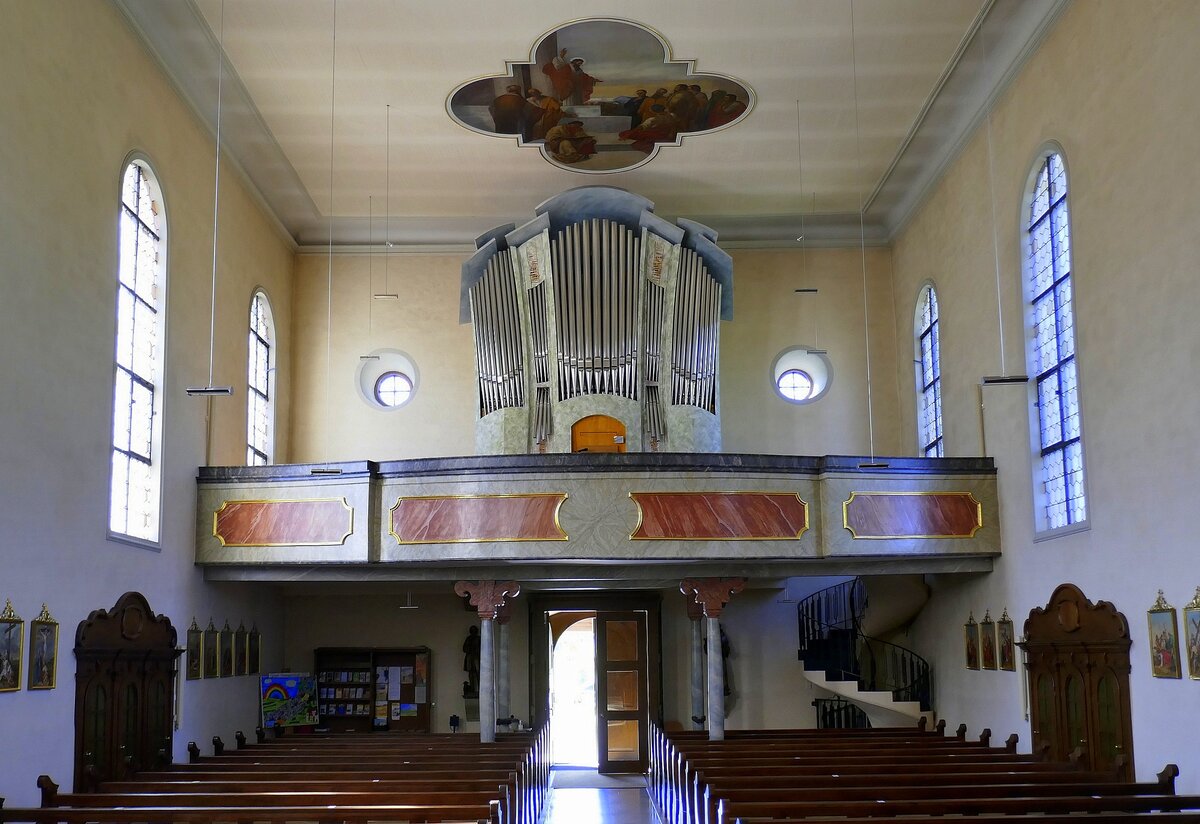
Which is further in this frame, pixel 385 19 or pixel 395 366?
pixel 395 366

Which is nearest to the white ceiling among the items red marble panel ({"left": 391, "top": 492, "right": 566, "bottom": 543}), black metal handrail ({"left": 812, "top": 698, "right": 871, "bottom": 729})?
red marble panel ({"left": 391, "top": 492, "right": 566, "bottom": 543})

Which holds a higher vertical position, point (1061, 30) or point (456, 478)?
point (1061, 30)

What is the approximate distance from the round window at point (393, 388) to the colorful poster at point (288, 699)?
15.8 ft

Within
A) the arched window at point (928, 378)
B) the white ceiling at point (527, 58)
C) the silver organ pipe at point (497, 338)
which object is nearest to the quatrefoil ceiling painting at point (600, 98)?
the white ceiling at point (527, 58)

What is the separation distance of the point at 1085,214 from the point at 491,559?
769cm

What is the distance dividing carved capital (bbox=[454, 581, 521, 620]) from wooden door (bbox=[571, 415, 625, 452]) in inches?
82.2

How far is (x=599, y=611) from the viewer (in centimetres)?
2064

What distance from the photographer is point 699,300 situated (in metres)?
17.5

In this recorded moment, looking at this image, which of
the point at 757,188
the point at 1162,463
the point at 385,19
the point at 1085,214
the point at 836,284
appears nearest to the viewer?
the point at 1162,463

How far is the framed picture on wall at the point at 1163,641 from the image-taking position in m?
11.0

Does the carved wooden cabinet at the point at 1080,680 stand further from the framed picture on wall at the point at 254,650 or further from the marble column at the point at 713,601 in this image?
the framed picture on wall at the point at 254,650

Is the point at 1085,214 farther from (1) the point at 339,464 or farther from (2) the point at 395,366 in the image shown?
(2) the point at 395,366

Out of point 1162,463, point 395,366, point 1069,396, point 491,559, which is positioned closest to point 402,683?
point 395,366

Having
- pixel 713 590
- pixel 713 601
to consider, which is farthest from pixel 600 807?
pixel 713 590
